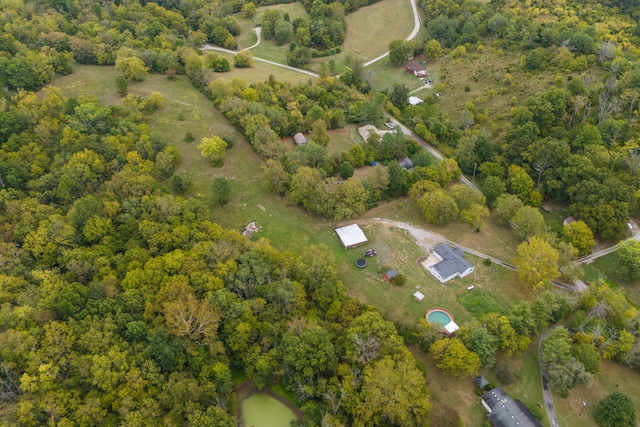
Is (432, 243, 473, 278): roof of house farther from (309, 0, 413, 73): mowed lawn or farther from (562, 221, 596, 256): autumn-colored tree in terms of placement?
(309, 0, 413, 73): mowed lawn

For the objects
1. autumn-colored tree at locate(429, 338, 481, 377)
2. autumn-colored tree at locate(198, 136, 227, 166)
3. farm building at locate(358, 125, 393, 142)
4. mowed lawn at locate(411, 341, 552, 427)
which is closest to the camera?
mowed lawn at locate(411, 341, 552, 427)

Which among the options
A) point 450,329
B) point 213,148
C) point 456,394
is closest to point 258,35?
point 213,148

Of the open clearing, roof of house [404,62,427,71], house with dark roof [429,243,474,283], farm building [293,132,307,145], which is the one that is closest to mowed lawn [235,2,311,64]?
roof of house [404,62,427,71]

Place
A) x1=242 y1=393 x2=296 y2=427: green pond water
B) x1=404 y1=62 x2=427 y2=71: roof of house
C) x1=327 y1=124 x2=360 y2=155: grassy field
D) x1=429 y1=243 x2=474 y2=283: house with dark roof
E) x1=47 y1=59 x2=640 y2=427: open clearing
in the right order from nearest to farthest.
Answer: x1=242 y1=393 x2=296 y2=427: green pond water → x1=47 y1=59 x2=640 y2=427: open clearing → x1=429 y1=243 x2=474 y2=283: house with dark roof → x1=327 y1=124 x2=360 y2=155: grassy field → x1=404 y1=62 x2=427 y2=71: roof of house

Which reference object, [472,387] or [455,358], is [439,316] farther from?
[472,387]

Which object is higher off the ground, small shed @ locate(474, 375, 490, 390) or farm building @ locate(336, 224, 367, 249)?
farm building @ locate(336, 224, 367, 249)

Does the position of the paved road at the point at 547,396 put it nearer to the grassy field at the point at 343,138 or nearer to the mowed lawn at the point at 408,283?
the mowed lawn at the point at 408,283
